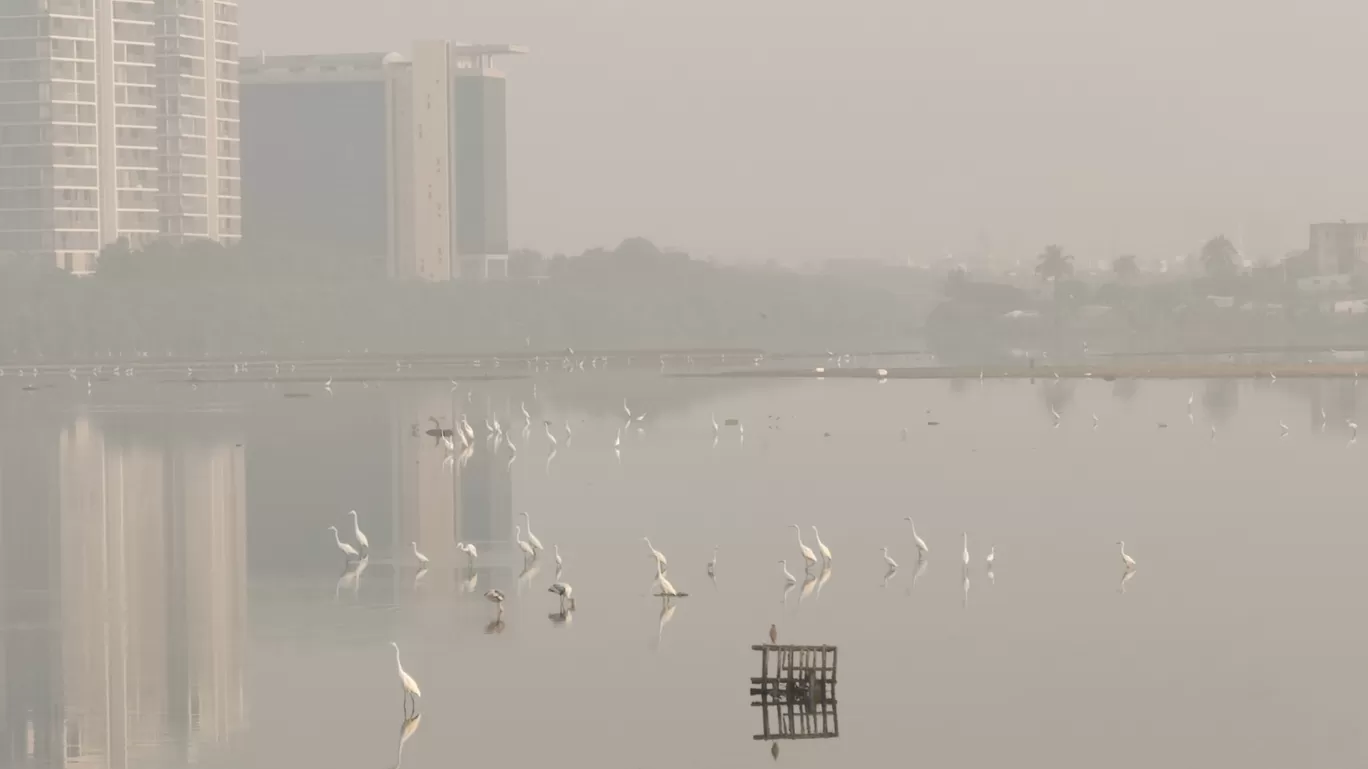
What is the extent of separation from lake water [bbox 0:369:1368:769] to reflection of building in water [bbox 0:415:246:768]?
0.47 ft

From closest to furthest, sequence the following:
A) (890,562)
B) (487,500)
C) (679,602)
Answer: (679,602) → (890,562) → (487,500)

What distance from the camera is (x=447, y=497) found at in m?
70.1

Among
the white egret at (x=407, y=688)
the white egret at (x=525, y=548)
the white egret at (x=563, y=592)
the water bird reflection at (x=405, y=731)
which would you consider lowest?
the water bird reflection at (x=405, y=731)

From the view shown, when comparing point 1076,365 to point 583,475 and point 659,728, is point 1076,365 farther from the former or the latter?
point 659,728

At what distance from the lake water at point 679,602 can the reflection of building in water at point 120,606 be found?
0.14 m

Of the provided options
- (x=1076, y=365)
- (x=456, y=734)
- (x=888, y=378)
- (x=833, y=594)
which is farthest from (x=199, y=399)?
(x=456, y=734)

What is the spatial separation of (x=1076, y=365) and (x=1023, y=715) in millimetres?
141276

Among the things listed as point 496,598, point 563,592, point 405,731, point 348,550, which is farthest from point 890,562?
point 405,731

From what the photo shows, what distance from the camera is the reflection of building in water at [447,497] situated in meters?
58.9

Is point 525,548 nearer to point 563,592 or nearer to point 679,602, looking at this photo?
point 563,592

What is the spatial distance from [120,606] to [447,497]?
23659 mm

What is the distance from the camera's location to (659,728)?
3478 centimetres

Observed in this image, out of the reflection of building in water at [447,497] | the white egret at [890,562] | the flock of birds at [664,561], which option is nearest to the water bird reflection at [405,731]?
the flock of birds at [664,561]

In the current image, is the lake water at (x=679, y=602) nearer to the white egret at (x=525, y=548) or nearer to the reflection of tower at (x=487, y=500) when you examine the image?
the reflection of tower at (x=487, y=500)
